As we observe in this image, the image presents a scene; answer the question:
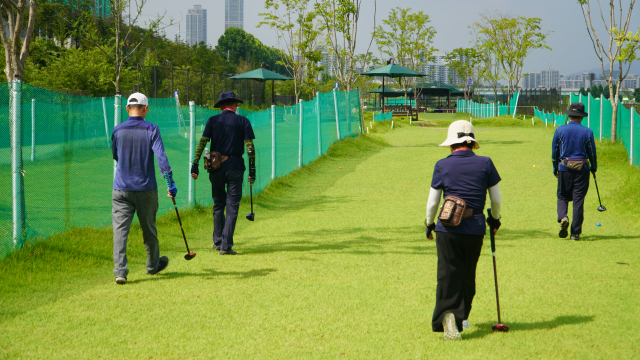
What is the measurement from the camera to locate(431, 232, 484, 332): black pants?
14.3 feet

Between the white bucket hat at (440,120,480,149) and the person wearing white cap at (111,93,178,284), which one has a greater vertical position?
the white bucket hat at (440,120,480,149)

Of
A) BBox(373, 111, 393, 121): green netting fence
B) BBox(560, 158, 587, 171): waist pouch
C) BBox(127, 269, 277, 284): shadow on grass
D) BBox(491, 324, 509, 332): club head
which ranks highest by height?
BBox(373, 111, 393, 121): green netting fence

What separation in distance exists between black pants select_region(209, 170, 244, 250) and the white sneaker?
351 centimetres

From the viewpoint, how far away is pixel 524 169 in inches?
622

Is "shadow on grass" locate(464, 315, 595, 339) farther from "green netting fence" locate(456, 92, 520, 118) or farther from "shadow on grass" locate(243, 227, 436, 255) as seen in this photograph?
"green netting fence" locate(456, 92, 520, 118)

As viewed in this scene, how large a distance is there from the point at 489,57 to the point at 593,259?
59.1 metres

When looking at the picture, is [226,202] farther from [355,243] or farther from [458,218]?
[458,218]

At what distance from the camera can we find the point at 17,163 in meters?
6.22

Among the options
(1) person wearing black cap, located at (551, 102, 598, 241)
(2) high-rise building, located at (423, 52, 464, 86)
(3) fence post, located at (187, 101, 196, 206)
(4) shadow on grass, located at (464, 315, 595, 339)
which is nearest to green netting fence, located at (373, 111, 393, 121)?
(2) high-rise building, located at (423, 52, 464, 86)

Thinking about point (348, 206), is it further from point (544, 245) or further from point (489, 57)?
point (489, 57)

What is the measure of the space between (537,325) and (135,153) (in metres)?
3.84

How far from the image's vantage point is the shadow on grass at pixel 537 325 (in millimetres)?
4535

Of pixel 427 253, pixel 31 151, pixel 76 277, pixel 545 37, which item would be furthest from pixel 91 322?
pixel 545 37

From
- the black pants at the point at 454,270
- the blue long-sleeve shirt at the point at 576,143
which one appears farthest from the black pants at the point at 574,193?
the black pants at the point at 454,270
